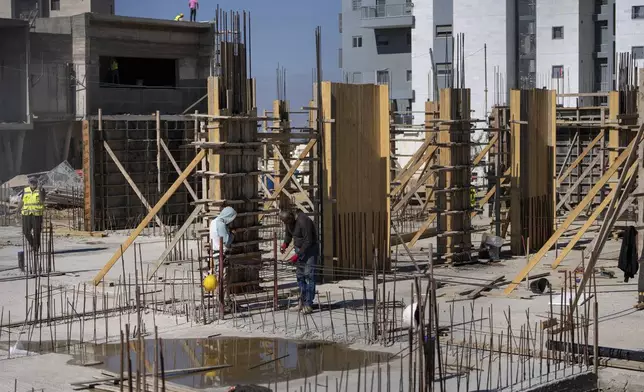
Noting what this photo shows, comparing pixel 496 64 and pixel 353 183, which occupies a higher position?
pixel 496 64

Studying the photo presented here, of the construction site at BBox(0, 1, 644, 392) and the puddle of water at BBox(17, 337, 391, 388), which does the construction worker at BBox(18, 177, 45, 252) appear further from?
the puddle of water at BBox(17, 337, 391, 388)

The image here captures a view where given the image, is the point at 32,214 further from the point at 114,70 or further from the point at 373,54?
the point at 373,54

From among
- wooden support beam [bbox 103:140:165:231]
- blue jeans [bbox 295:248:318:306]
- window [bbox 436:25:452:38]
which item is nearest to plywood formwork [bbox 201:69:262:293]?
blue jeans [bbox 295:248:318:306]

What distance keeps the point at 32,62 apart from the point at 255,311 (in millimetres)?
18025

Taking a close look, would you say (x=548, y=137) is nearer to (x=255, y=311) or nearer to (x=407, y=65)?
(x=255, y=311)

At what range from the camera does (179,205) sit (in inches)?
1210

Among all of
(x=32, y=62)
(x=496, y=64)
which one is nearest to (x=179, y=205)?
(x=32, y=62)

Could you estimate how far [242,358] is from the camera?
13.6m

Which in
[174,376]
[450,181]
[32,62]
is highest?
[32,62]

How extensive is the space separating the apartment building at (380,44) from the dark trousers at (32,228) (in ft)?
134

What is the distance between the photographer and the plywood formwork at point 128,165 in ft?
94.0

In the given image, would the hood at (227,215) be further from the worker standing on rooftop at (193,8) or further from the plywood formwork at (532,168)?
the worker standing on rooftop at (193,8)

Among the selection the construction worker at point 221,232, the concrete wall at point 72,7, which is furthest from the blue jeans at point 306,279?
→ the concrete wall at point 72,7

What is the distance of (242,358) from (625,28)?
140 ft
